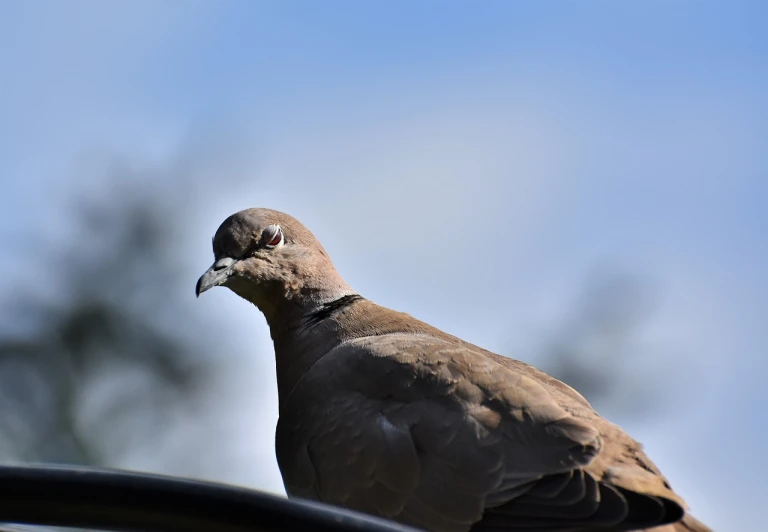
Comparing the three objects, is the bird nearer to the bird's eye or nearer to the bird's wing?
the bird's wing

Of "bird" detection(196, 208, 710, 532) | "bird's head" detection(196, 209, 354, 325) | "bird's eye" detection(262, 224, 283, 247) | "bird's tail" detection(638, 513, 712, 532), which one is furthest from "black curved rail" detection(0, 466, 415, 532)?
"bird's eye" detection(262, 224, 283, 247)

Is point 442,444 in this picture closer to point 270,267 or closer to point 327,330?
point 327,330

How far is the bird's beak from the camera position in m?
4.96

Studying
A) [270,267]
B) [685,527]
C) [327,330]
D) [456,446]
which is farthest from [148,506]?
[270,267]

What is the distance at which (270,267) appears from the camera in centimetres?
523

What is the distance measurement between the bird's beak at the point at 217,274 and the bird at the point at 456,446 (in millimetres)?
583

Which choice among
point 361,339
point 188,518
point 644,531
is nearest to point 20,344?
point 361,339

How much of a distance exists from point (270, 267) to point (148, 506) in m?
3.74

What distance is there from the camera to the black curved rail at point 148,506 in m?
1.46

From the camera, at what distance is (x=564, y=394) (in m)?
4.43

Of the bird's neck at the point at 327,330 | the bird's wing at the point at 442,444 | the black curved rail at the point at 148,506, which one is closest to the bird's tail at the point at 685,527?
the bird's wing at the point at 442,444

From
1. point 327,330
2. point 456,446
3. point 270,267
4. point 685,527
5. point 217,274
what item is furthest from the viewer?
point 270,267

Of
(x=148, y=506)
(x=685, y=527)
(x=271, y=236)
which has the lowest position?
(x=685, y=527)

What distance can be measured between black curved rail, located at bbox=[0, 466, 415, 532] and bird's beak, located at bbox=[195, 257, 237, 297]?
11.0 ft
